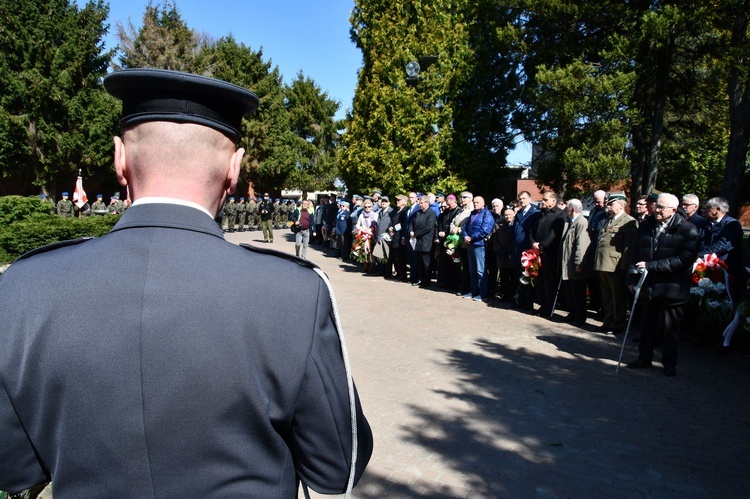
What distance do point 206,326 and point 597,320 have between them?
29.4 ft

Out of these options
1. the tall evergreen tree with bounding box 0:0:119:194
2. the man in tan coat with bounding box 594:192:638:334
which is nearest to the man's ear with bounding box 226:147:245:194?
the man in tan coat with bounding box 594:192:638:334

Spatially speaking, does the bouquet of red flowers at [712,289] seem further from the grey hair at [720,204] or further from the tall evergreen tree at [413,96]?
the tall evergreen tree at [413,96]

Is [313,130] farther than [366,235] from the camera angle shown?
Yes

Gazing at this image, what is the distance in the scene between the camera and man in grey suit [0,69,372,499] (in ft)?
3.95

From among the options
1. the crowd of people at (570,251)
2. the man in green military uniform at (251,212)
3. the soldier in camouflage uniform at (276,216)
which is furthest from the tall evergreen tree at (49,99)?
the crowd of people at (570,251)

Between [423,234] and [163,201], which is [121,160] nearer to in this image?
[163,201]

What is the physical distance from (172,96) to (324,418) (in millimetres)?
904

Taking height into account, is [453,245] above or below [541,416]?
above

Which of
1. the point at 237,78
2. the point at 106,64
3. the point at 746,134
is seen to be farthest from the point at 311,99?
the point at 746,134

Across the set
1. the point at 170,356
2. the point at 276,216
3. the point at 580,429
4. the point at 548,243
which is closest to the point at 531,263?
the point at 548,243

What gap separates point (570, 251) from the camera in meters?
8.66

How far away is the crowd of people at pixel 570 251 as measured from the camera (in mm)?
6285

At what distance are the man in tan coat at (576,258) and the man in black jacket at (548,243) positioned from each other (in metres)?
0.23

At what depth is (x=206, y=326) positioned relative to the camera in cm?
123
